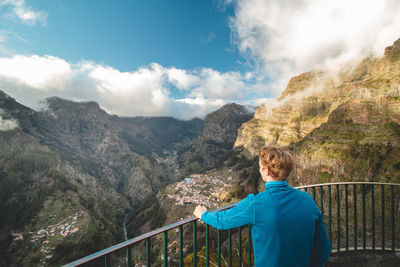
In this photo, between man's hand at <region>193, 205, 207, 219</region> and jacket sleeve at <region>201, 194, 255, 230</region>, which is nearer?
jacket sleeve at <region>201, 194, 255, 230</region>

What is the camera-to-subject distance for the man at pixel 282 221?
1.82m

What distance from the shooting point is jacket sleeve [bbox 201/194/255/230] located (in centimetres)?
204

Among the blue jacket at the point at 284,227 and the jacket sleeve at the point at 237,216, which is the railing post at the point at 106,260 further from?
the blue jacket at the point at 284,227

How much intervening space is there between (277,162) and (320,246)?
3.63 ft

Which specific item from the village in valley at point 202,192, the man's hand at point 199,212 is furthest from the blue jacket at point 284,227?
the village in valley at point 202,192

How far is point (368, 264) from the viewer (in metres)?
4.54

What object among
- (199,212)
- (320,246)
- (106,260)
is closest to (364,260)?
(320,246)

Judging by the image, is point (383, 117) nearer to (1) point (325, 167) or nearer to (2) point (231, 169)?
(1) point (325, 167)

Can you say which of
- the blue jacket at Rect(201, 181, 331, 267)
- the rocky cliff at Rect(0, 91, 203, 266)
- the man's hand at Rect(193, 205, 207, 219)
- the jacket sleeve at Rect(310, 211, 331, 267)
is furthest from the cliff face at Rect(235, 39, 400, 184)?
the rocky cliff at Rect(0, 91, 203, 266)

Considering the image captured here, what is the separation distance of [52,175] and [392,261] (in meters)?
155

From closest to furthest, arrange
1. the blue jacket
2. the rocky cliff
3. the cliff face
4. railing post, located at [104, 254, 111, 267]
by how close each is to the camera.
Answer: the blue jacket, railing post, located at [104, 254, 111, 267], the cliff face, the rocky cliff

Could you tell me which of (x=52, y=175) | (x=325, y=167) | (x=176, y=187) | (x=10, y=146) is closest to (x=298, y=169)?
(x=325, y=167)

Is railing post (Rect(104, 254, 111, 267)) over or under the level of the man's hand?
under

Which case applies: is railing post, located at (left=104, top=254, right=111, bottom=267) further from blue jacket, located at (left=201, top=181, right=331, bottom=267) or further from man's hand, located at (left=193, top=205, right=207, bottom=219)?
blue jacket, located at (left=201, top=181, right=331, bottom=267)
